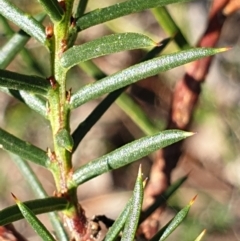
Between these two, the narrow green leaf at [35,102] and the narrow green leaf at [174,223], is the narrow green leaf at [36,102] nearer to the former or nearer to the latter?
the narrow green leaf at [35,102]

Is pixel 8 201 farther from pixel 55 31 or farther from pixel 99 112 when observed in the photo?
pixel 55 31

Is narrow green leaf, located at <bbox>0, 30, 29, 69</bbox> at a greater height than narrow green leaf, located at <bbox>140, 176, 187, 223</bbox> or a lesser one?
greater

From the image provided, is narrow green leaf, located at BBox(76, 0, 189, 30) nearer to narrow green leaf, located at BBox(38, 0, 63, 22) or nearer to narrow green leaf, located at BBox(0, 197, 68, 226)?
narrow green leaf, located at BBox(38, 0, 63, 22)

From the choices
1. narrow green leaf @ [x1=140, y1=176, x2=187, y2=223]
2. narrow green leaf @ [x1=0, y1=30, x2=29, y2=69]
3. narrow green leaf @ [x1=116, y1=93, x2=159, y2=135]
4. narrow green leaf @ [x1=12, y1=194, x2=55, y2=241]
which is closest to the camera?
narrow green leaf @ [x1=12, y1=194, x2=55, y2=241]

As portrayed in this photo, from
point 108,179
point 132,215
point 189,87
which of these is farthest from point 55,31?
point 108,179

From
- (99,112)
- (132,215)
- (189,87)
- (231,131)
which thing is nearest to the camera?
(132,215)

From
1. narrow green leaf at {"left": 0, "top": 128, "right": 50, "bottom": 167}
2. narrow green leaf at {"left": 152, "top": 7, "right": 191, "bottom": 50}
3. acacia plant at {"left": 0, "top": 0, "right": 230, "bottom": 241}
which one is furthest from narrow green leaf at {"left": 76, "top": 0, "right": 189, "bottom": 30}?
narrow green leaf at {"left": 152, "top": 7, "right": 191, "bottom": 50}

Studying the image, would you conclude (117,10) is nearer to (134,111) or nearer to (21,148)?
(21,148)

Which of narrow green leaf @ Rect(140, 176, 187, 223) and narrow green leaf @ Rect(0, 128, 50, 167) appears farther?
narrow green leaf @ Rect(140, 176, 187, 223)
